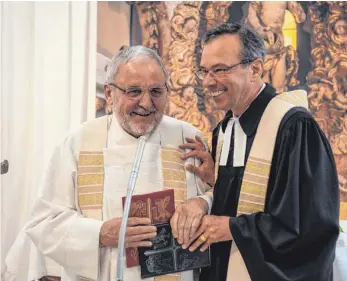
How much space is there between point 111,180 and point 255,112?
0.86 m

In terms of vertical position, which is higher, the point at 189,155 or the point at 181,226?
the point at 189,155

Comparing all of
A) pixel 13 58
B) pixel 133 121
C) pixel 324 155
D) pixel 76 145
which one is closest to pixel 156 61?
pixel 133 121

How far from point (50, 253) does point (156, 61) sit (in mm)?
1123

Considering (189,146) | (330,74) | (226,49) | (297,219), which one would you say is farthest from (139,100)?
(330,74)

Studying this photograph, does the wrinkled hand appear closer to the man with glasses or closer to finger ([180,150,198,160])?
the man with glasses

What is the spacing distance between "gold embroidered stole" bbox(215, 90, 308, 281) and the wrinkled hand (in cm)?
17

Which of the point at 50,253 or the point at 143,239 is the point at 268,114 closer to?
the point at 143,239

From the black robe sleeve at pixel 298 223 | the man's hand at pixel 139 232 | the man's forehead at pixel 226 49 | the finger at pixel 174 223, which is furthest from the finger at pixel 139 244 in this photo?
the man's forehead at pixel 226 49

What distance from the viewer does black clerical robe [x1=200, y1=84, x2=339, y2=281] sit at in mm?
2035

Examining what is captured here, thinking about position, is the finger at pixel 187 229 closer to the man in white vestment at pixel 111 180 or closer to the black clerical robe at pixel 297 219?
the man in white vestment at pixel 111 180

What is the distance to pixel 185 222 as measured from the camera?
2094mm

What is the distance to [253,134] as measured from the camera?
2391 mm

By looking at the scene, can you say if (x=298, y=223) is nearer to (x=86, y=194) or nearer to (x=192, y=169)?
(x=192, y=169)

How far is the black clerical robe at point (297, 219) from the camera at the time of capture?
2.04 metres
